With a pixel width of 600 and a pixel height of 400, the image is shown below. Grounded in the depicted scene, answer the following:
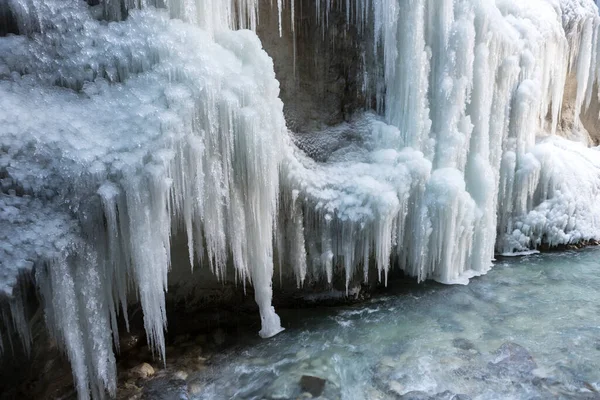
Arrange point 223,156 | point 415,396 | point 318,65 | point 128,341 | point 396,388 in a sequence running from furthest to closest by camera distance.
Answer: point 318,65 < point 128,341 < point 396,388 < point 415,396 < point 223,156

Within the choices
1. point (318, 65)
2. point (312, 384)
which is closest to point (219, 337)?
point (312, 384)

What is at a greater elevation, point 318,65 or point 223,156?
point 318,65

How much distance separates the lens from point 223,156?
13.5 ft

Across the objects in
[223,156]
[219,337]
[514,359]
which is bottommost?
[219,337]

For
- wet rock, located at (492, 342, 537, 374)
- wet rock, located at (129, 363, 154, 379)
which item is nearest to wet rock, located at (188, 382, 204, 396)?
wet rock, located at (129, 363, 154, 379)

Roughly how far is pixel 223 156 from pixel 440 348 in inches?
121

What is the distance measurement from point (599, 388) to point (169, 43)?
487 cm

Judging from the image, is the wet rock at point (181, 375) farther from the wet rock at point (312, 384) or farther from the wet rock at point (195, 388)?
the wet rock at point (312, 384)

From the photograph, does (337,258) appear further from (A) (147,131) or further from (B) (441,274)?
(A) (147,131)

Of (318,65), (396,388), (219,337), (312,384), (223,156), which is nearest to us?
(223,156)

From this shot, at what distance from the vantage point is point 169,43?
3.97 metres

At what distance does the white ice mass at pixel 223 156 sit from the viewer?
3490mm

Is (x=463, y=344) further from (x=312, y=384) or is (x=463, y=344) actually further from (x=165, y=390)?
(x=165, y=390)

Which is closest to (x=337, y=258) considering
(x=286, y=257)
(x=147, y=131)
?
(x=286, y=257)
